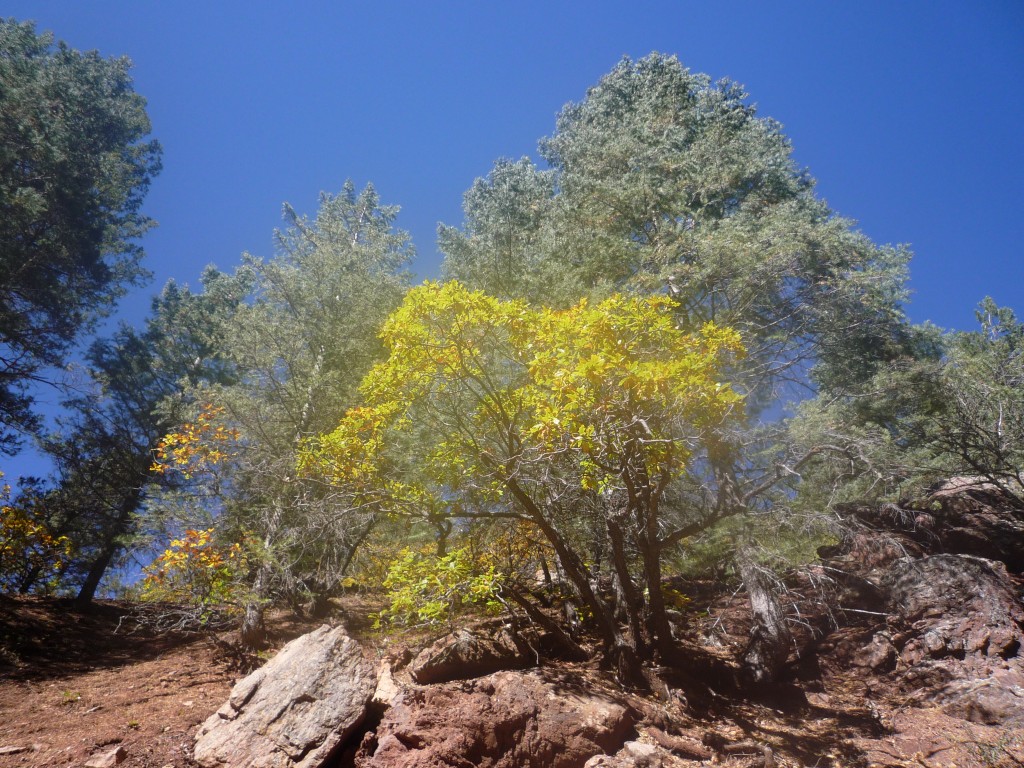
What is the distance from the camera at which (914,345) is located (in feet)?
31.2

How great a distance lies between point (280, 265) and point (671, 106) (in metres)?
10.1

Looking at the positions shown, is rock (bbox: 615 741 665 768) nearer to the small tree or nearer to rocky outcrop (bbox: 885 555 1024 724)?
the small tree

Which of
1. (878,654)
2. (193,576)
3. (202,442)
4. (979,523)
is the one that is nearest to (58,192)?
(202,442)

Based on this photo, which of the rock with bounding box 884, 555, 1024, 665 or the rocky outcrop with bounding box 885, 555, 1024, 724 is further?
the rock with bounding box 884, 555, 1024, 665

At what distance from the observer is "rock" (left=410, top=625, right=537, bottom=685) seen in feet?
16.3

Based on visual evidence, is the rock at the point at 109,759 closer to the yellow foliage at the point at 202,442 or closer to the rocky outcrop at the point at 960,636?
the yellow foliage at the point at 202,442

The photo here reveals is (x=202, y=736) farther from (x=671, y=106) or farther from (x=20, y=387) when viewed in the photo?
(x=671, y=106)

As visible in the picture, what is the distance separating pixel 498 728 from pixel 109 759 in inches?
126

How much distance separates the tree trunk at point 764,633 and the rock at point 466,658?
2938 mm

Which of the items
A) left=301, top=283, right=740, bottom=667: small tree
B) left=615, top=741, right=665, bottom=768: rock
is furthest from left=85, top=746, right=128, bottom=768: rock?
left=615, top=741, right=665, bottom=768: rock

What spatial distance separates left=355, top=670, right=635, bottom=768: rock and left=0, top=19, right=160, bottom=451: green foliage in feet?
35.1

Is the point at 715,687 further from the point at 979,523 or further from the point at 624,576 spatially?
the point at 979,523

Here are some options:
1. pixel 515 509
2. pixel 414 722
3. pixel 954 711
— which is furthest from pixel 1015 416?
pixel 414 722

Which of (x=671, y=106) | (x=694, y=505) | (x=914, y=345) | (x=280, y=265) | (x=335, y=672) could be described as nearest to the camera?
(x=335, y=672)
